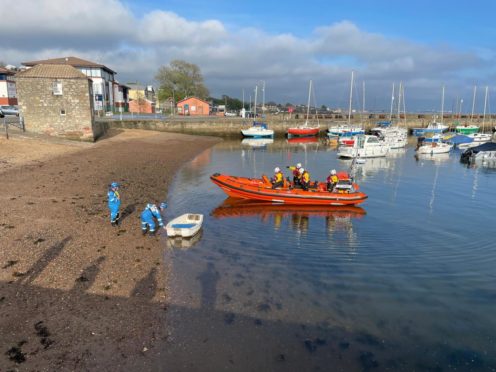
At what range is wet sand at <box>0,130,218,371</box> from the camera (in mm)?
6496

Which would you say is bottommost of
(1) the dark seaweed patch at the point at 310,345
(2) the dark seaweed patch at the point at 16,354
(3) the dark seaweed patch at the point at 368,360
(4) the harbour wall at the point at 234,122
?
(3) the dark seaweed patch at the point at 368,360

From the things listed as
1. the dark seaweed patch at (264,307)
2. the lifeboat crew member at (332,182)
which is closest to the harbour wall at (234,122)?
the lifeboat crew member at (332,182)

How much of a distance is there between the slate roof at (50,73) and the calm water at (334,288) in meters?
17.3

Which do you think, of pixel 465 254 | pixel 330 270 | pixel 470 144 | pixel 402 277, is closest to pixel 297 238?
pixel 330 270

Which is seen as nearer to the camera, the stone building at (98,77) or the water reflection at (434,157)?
the water reflection at (434,157)

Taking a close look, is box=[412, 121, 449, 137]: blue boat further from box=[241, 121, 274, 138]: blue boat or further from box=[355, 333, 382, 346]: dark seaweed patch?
box=[355, 333, 382, 346]: dark seaweed patch

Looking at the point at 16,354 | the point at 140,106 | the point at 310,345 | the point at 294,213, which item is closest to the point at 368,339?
the point at 310,345

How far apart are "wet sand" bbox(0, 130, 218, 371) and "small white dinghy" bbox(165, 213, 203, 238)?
713 mm

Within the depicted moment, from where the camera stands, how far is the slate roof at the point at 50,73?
Result: 28500 millimetres

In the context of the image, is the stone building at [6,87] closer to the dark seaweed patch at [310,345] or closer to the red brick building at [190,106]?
the red brick building at [190,106]

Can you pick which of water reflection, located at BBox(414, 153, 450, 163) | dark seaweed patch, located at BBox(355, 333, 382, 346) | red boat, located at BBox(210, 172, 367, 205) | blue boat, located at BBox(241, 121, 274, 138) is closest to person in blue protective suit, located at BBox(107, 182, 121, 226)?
red boat, located at BBox(210, 172, 367, 205)

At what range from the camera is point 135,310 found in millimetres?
7797

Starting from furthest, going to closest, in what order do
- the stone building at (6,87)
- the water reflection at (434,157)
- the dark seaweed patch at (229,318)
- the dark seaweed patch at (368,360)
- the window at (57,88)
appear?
the stone building at (6,87) → the water reflection at (434,157) → the window at (57,88) → the dark seaweed patch at (229,318) → the dark seaweed patch at (368,360)

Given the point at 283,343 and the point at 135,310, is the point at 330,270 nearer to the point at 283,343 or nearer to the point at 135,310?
the point at 283,343
